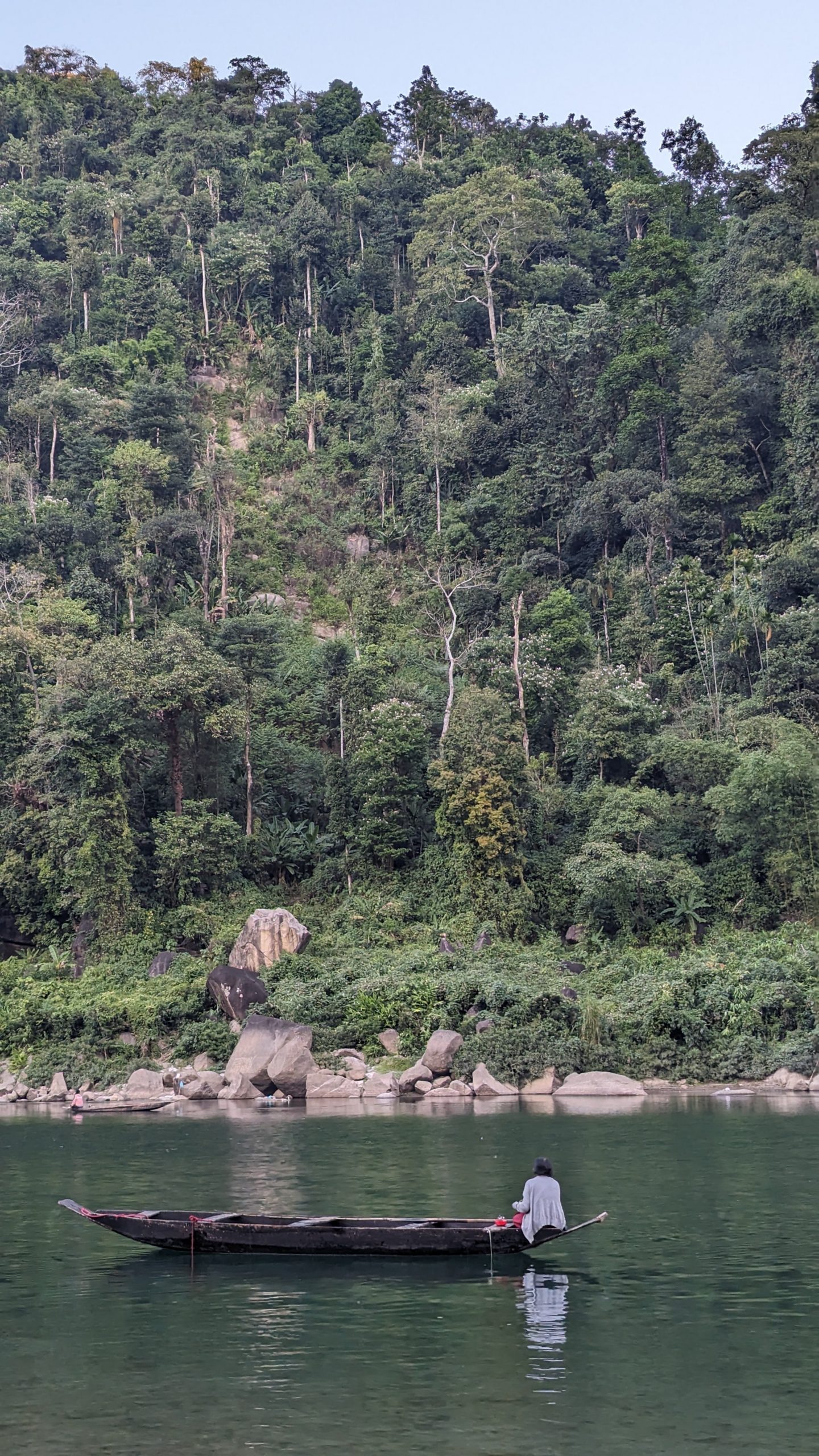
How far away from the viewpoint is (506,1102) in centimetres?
3022

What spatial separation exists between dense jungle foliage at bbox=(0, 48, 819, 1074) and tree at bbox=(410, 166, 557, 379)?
0.80 feet

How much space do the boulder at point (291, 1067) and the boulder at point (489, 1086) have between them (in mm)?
4086

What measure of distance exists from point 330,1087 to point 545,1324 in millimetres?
20210

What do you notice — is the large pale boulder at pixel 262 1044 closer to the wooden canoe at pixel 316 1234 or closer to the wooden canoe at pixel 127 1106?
the wooden canoe at pixel 127 1106

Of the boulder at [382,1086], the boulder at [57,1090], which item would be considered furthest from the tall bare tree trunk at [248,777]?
the boulder at [382,1086]

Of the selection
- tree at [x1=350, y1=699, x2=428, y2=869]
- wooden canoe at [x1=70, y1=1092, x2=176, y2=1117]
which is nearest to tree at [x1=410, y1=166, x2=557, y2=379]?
tree at [x1=350, y1=699, x2=428, y2=869]

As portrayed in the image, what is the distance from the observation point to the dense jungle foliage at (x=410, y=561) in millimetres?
37469

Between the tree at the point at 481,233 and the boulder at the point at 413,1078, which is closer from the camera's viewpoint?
the boulder at the point at 413,1078

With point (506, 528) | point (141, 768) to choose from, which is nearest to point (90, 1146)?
point (141, 768)

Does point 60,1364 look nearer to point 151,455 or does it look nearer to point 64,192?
point 151,455

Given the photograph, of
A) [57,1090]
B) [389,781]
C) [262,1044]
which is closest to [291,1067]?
[262,1044]

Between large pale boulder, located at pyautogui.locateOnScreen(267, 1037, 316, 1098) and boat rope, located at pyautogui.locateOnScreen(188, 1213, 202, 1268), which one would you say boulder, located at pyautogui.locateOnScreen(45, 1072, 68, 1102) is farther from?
boat rope, located at pyautogui.locateOnScreen(188, 1213, 202, 1268)

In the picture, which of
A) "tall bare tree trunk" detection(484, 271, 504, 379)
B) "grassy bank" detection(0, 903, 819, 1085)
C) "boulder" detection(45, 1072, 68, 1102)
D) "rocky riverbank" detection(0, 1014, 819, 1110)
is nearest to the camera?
"rocky riverbank" detection(0, 1014, 819, 1110)

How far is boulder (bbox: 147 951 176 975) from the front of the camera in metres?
37.8
